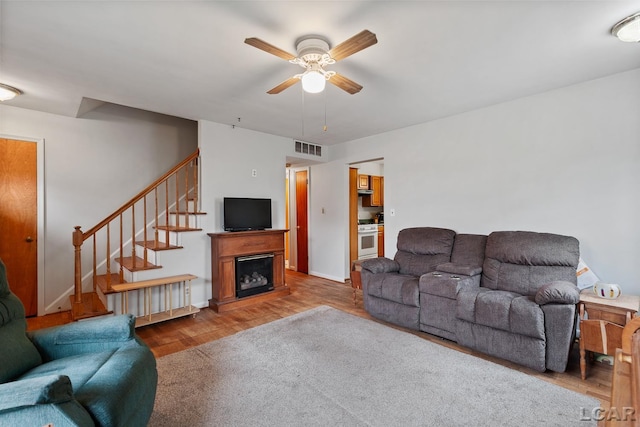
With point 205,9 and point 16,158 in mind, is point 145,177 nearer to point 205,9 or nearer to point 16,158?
point 16,158

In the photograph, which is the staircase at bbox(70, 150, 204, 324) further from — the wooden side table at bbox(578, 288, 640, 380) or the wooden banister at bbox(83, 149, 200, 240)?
the wooden side table at bbox(578, 288, 640, 380)

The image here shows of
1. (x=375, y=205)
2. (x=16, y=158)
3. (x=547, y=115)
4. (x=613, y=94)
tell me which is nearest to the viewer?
(x=613, y=94)

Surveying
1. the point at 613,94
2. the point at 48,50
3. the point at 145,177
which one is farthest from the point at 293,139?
the point at 613,94

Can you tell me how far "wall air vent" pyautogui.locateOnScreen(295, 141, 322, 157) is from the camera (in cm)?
510

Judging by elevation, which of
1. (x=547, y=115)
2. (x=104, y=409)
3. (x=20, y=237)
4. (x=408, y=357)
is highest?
(x=547, y=115)

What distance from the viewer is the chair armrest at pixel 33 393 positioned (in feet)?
3.20

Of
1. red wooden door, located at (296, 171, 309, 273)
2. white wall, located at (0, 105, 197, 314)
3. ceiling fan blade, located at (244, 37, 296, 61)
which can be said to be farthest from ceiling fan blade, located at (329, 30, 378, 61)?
red wooden door, located at (296, 171, 309, 273)

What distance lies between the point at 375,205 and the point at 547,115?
4.06 m

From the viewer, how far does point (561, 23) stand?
1921 millimetres

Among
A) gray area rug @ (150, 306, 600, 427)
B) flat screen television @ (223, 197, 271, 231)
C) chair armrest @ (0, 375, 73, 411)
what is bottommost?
gray area rug @ (150, 306, 600, 427)

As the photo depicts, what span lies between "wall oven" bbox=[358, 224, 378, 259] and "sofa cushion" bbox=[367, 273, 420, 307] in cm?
243

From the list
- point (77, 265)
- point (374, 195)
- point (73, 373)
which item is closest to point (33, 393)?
point (73, 373)

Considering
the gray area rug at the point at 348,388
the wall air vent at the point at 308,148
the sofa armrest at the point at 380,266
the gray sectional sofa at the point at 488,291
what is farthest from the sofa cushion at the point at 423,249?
the wall air vent at the point at 308,148

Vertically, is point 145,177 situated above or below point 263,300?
above
